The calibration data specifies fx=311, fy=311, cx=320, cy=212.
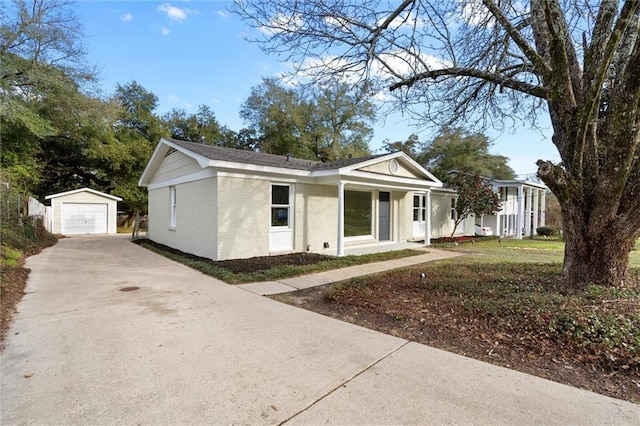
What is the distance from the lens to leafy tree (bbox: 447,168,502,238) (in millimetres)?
15781

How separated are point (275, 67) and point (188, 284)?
470cm

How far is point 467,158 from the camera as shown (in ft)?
106

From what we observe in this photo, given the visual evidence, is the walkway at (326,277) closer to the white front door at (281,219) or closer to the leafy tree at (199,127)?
the white front door at (281,219)

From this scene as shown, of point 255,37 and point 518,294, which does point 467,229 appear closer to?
point 518,294

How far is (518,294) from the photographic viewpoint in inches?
184

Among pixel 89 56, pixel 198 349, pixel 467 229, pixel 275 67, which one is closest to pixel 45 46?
pixel 89 56

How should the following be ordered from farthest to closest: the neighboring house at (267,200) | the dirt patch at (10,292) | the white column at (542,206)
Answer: the white column at (542,206), the neighboring house at (267,200), the dirt patch at (10,292)

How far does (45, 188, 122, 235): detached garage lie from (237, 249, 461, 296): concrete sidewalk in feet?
62.4

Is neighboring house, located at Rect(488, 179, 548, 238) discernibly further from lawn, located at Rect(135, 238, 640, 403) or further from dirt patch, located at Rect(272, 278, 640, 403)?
dirt patch, located at Rect(272, 278, 640, 403)

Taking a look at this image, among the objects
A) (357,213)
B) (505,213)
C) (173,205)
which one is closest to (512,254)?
(357,213)

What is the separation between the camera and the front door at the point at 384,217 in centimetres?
1372

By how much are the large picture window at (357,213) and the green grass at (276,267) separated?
7.40 ft

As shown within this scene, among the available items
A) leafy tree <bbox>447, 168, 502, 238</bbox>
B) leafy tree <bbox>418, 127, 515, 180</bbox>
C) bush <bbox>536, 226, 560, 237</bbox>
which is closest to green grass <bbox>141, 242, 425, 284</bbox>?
leafy tree <bbox>447, 168, 502, 238</bbox>

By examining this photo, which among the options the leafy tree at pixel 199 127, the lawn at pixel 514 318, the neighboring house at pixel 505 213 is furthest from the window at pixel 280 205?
the leafy tree at pixel 199 127
